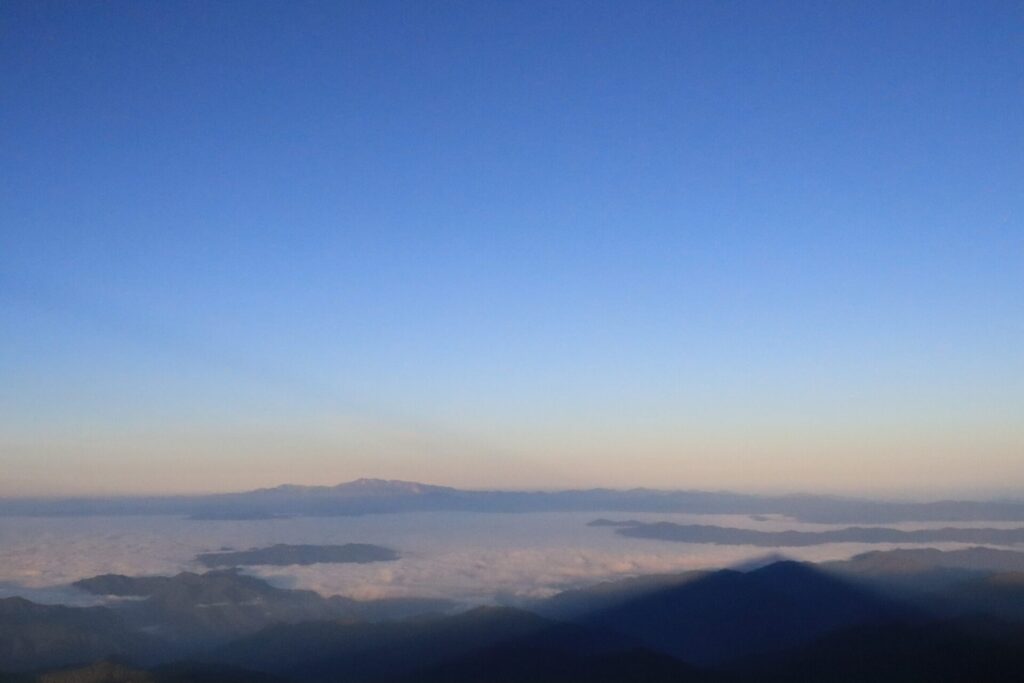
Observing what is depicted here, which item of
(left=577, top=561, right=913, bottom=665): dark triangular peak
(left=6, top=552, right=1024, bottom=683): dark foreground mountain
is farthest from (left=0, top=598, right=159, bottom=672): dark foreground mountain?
(left=577, top=561, right=913, bottom=665): dark triangular peak

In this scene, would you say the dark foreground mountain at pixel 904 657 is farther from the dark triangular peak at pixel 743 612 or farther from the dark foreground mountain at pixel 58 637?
the dark foreground mountain at pixel 58 637

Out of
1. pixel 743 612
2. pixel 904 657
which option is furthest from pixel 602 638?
pixel 904 657

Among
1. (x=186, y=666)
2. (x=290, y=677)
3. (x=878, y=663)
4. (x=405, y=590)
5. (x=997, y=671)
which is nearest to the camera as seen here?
(x=997, y=671)

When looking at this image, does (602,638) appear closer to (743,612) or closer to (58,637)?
(743,612)

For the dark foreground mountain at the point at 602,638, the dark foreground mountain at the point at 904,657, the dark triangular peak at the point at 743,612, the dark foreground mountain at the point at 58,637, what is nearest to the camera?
the dark foreground mountain at the point at 904,657

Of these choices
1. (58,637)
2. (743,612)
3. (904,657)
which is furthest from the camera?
(58,637)

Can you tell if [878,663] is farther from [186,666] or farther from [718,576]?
[186,666]

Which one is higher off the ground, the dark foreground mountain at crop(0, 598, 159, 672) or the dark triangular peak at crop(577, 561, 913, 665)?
the dark triangular peak at crop(577, 561, 913, 665)

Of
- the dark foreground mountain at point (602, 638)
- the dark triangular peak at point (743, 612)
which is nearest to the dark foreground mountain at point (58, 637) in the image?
the dark foreground mountain at point (602, 638)

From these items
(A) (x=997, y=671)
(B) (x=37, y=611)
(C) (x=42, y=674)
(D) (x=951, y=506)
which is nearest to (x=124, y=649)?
(B) (x=37, y=611)

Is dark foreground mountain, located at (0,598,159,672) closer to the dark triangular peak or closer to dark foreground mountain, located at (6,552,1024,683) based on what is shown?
dark foreground mountain, located at (6,552,1024,683)

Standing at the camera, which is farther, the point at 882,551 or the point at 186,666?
the point at 882,551
